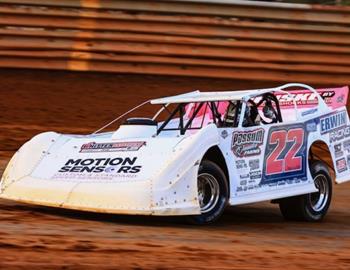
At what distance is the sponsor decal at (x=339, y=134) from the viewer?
10.9 metres

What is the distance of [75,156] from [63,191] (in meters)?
0.62

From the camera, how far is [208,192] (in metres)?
9.27

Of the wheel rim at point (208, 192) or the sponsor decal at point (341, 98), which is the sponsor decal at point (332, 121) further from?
the wheel rim at point (208, 192)

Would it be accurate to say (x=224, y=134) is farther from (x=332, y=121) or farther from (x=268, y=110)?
(x=332, y=121)

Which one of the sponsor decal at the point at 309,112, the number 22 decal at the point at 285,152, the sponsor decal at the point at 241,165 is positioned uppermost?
the sponsor decal at the point at 309,112

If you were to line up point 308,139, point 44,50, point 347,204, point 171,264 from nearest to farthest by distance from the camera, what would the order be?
point 171,264 < point 308,139 < point 347,204 < point 44,50

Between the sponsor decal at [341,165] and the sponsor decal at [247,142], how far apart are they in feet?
5.06

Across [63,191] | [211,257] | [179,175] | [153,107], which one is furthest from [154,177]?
[153,107]

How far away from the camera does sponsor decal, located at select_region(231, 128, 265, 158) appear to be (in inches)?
373

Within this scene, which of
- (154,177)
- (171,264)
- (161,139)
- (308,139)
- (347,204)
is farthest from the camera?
(347,204)

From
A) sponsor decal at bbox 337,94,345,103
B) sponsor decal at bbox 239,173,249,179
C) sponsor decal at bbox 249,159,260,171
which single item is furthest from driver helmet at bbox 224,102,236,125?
sponsor decal at bbox 337,94,345,103

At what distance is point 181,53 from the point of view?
642 inches

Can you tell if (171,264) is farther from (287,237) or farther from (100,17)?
(100,17)

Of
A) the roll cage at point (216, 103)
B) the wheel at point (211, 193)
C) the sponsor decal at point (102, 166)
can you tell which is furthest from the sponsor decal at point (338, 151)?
the sponsor decal at point (102, 166)
